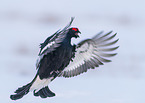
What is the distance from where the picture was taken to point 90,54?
9805 mm

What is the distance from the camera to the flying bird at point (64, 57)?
28.3 ft

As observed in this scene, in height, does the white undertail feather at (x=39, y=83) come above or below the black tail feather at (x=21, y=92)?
above

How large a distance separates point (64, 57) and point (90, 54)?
125 centimetres

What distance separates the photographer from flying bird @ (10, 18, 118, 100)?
28.3 feet

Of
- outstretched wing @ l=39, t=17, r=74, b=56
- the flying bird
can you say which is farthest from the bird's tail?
outstretched wing @ l=39, t=17, r=74, b=56

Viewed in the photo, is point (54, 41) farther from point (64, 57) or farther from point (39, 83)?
point (39, 83)

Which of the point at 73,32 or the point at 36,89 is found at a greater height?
the point at 73,32

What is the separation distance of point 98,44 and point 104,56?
17.0 inches

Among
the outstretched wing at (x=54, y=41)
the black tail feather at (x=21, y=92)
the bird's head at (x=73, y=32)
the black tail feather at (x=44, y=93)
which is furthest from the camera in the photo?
the black tail feather at (x=44, y=93)

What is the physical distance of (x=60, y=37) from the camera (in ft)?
27.7

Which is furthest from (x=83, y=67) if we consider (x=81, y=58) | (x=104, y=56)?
(x=104, y=56)

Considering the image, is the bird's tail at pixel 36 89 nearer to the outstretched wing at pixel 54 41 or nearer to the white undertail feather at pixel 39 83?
the white undertail feather at pixel 39 83

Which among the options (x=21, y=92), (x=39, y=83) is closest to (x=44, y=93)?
(x=39, y=83)

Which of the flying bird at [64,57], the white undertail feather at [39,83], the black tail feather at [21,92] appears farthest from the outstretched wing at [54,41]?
the black tail feather at [21,92]
